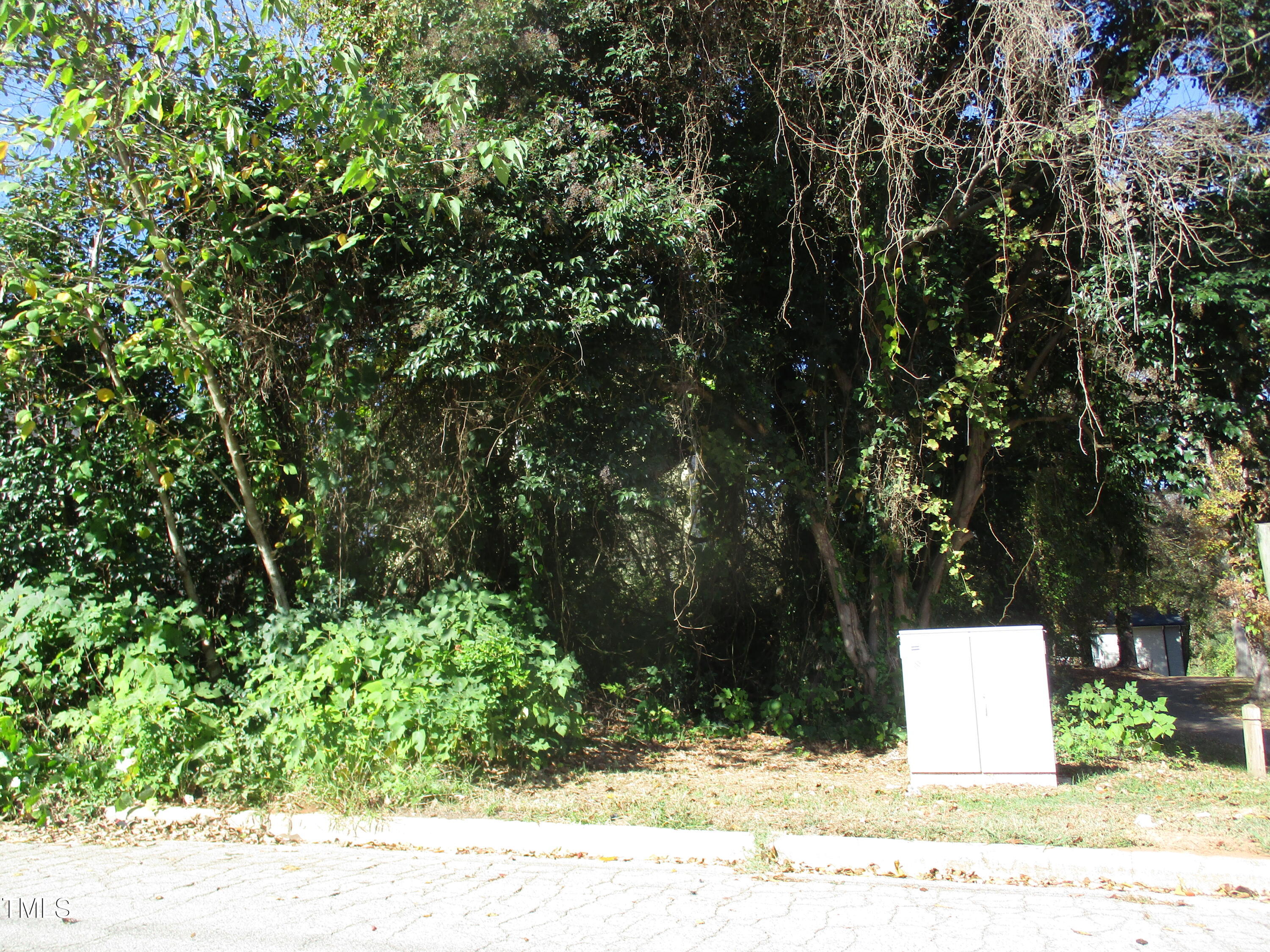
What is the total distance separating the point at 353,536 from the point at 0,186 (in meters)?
4.48

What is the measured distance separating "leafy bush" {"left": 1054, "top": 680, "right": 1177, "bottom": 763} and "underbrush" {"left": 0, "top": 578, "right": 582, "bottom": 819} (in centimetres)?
536

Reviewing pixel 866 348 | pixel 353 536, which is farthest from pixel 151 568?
pixel 866 348

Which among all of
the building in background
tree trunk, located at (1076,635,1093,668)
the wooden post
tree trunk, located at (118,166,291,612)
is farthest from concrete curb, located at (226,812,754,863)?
the building in background

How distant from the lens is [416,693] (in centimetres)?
705

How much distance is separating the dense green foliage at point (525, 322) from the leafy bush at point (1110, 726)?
1.61 m

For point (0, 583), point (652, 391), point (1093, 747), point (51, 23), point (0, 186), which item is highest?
point (51, 23)

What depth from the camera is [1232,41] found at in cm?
832

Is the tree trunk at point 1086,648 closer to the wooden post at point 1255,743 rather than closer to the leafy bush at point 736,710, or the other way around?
the wooden post at point 1255,743

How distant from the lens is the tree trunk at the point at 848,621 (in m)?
10.7

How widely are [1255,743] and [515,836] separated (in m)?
7.49

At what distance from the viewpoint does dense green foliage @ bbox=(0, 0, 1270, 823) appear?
7.48 meters

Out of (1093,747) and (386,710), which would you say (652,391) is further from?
(1093,747)

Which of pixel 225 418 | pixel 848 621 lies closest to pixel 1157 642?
pixel 848 621

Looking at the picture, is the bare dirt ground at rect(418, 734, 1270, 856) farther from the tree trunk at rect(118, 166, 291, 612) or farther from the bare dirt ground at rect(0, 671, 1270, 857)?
the tree trunk at rect(118, 166, 291, 612)
